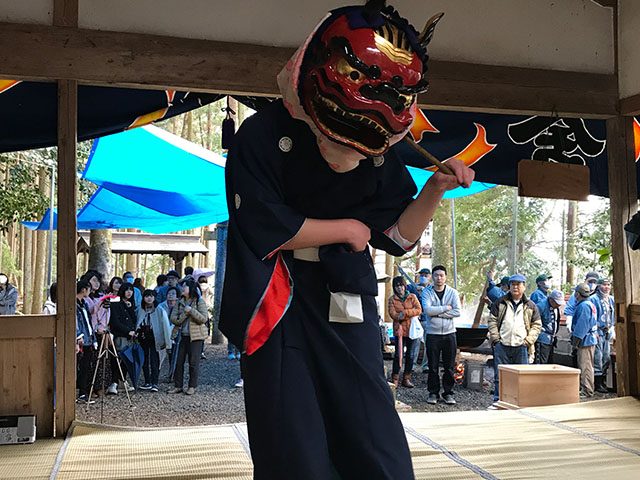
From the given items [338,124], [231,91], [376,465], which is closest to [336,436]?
[376,465]

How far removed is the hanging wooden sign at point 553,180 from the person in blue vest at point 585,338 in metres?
2.83

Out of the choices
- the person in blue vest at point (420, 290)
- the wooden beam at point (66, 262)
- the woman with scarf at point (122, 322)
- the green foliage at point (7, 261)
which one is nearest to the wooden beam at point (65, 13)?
the wooden beam at point (66, 262)

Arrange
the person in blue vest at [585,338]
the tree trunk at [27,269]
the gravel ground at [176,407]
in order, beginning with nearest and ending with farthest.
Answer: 1. the gravel ground at [176,407]
2. the person in blue vest at [585,338]
3. the tree trunk at [27,269]

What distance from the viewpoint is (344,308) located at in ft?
4.49

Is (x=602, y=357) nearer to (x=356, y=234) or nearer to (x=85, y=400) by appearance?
(x=85, y=400)

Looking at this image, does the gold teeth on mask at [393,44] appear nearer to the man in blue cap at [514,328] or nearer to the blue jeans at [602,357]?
the man in blue cap at [514,328]

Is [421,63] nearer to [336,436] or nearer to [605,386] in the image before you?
[336,436]

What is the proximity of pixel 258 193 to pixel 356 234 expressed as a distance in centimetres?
22

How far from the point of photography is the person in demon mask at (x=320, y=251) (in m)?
1.31

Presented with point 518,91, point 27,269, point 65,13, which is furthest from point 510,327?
point 27,269

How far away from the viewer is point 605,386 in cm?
694

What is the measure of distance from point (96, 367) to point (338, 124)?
5.17 meters

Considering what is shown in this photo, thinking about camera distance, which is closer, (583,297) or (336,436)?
(336,436)

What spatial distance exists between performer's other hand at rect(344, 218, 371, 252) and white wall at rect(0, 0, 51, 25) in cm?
264
